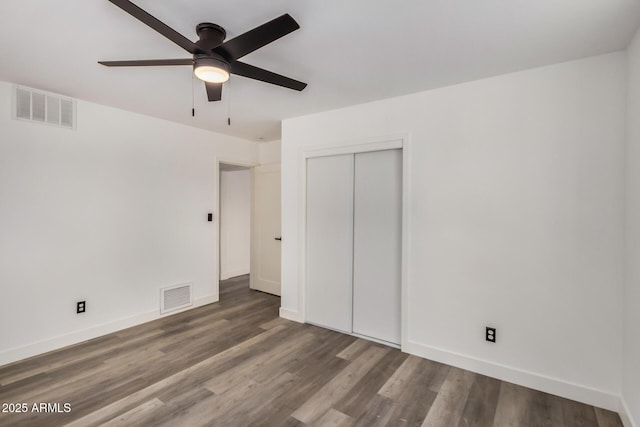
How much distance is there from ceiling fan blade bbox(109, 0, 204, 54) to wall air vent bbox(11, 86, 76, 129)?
226 cm

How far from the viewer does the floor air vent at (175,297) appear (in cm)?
390

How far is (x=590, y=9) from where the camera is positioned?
5.45 feet

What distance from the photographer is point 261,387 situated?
2.41 m

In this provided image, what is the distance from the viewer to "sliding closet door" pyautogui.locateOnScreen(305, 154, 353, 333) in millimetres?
3439

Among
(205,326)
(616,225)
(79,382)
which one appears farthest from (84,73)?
(616,225)

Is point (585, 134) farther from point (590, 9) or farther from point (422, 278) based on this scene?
point (422, 278)

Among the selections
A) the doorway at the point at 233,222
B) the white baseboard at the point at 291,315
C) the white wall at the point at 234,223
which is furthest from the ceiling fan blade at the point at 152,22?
the white wall at the point at 234,223

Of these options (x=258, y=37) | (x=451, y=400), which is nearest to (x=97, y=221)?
(x=258, y=37)

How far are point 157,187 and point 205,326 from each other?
5.85 feet

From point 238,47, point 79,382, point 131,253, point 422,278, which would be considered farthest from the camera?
point 131,253

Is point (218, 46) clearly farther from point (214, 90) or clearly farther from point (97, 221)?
point (97, 221)

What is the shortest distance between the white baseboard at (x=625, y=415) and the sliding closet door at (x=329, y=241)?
217 centimetres

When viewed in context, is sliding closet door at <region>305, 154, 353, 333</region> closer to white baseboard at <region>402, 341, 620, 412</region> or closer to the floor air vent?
white baseboard at <region>402, 341, 620, 412</region>

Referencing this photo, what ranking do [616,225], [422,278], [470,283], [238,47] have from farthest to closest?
[422,278]
[470,283]
[616,225]
[238,47]
